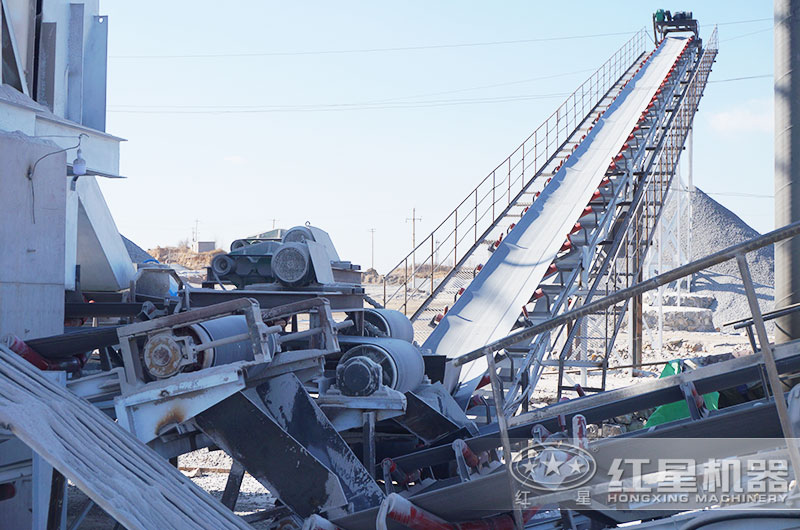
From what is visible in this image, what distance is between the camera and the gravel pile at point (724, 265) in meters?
41.3

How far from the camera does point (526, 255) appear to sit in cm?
1317

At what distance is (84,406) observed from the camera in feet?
16.1

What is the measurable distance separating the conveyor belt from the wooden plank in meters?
4.24

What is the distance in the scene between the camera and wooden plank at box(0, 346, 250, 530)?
3.74 metres

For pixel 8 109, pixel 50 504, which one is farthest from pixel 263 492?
pixel 8 109

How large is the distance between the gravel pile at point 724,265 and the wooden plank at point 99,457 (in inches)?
1175

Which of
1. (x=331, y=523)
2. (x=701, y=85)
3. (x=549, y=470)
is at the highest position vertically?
(x=701, y=85)

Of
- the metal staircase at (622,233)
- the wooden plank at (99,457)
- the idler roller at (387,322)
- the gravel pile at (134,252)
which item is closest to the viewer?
the wooden plank at (99,457)

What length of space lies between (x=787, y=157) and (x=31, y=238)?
238 inches

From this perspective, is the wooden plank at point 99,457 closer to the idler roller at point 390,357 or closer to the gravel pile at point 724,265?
the idler roller at point 390,357

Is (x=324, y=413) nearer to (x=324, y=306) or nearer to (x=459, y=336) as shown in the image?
(x=324, y=306)

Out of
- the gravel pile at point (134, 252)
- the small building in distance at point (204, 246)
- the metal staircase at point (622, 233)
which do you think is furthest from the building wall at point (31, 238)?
the small building in distance at point (204, 246)

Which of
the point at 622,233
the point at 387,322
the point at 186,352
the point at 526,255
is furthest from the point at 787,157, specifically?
the point at 622,233

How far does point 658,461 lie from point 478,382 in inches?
200
